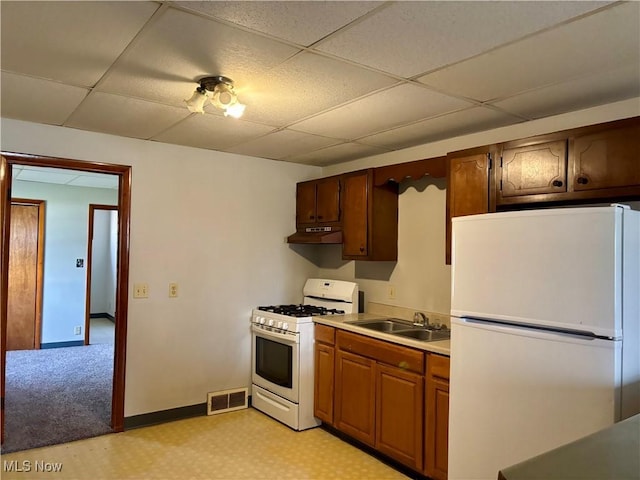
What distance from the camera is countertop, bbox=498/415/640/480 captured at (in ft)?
3.57

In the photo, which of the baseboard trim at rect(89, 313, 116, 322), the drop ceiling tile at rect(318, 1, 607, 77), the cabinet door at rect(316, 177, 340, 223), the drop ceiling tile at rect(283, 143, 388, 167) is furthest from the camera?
the baseboard trim at rect(89, 313, 116, 322)

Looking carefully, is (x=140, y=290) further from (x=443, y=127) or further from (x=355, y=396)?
(x=443, y=127)

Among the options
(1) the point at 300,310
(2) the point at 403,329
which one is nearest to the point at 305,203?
(1) the point at 300,310

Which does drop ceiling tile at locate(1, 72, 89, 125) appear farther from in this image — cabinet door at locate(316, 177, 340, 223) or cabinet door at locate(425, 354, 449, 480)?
cabinet door at locate(425, 354, 449, 480)

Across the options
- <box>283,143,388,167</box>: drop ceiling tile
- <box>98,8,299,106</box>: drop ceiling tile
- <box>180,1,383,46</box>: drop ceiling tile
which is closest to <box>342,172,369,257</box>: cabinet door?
<box>283,143,388,167</box>: drop ceiling tile

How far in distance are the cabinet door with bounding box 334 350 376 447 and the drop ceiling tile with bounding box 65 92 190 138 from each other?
208 centimetres

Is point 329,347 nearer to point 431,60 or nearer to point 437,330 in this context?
point 437,330

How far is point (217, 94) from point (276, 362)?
2.35 m

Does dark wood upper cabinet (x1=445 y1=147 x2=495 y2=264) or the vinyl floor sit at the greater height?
dark wood upper cabinet (x1=445 y1=147 x2=495 y2=264)

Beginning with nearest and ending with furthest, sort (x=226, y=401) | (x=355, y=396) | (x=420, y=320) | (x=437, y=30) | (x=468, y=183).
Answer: (x=437, y=30) → (x=468, y=183) → (x=355, y=396) → (x=420, y=320) → (x=226, y=401)

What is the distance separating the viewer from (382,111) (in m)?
2.80

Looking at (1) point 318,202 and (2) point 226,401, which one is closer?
(2) point 226,401

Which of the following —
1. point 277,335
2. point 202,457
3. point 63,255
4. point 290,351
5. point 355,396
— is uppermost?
point 63,255
